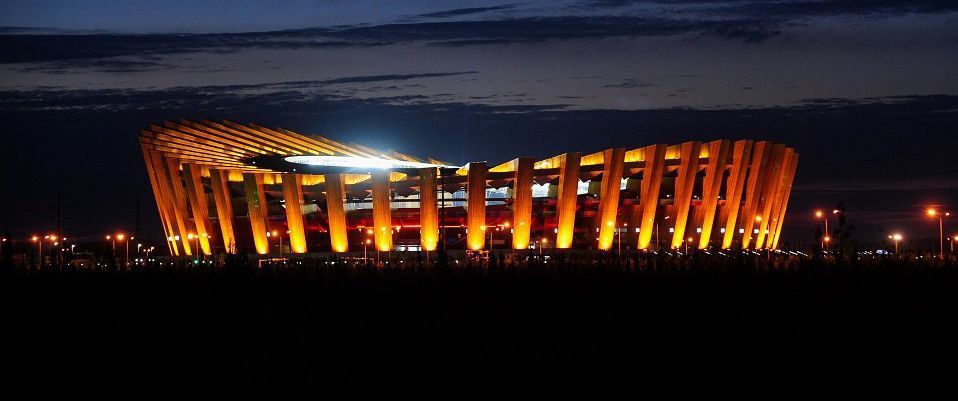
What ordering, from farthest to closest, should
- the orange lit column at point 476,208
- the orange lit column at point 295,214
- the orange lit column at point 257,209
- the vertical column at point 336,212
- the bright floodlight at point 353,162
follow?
1. the orange lit column at point 257,209
2. the bright floodlight at point 353,162
3. the orange lit column at point 295,214
4. the vertical column at point 336,212
5. the orange lit column at point 476,208

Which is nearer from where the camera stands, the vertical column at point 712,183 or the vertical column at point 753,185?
the vertical column at point 712,183

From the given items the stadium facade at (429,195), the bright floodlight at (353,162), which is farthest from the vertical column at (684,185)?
the bright floodlight at (353,162)

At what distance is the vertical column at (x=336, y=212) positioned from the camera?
70.6 meters

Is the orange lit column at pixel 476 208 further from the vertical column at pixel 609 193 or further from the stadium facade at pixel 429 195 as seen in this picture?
the vertical column at pixel 609 193

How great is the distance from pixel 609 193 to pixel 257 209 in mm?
20045

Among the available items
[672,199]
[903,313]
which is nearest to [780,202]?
[672,199]

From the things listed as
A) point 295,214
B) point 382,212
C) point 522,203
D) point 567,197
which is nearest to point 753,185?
point 567,197

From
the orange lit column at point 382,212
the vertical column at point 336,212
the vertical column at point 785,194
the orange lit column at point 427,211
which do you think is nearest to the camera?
the orange lit column at point 427,211

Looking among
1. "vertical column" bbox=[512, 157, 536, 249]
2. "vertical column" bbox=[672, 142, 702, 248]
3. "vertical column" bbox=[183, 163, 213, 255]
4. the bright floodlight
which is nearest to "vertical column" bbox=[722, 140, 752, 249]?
"vertical column" bbox=[672, 142, 702, 248]

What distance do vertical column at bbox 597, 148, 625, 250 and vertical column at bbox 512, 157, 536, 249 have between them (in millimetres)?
4530

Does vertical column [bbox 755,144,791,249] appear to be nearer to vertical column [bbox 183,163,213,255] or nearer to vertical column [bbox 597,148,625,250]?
vertical column [bbox 597,148,625,250]

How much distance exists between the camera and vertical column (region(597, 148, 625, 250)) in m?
71.4

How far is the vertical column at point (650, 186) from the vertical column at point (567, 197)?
442cm

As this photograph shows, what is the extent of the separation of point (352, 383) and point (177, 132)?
53344 mm
